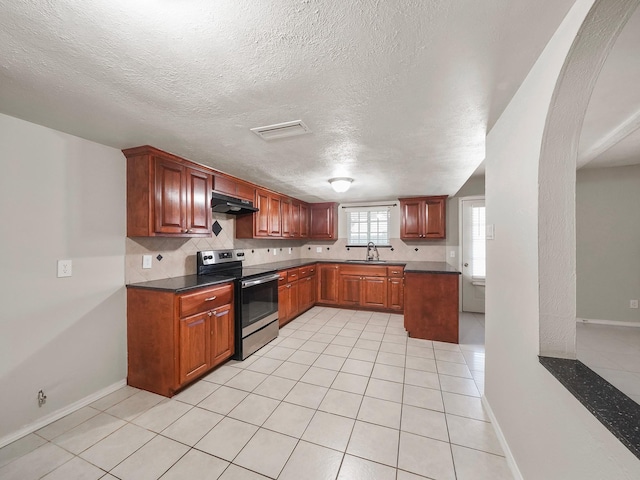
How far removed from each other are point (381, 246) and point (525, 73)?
4.02m

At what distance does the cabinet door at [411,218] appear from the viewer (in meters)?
4.66

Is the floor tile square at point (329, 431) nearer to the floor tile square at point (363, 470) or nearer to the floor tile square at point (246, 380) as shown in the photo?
the floor tile square at point (363, 470)

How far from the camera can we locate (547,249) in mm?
1161

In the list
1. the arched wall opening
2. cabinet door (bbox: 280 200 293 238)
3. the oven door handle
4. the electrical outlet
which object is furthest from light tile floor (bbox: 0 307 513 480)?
cabinet door (bbox: 280 200 293 238)

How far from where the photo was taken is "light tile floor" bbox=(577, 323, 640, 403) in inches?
87.1

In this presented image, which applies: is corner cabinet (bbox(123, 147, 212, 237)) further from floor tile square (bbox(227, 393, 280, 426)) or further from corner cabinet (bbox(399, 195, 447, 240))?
corner cabinet (bbox(399, 195, 447, 240))

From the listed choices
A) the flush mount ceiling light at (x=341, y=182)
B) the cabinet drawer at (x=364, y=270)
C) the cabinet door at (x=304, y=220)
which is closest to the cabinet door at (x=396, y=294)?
the cabinet drawer at (x=364, y=270)

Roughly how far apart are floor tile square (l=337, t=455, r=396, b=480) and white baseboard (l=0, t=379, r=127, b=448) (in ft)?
6.93

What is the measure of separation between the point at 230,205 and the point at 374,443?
2681 mm

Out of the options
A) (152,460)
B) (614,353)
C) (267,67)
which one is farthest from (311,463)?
(614,353)

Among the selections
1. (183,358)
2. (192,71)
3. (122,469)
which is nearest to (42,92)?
(192,71)

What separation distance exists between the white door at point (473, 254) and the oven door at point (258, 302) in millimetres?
3378

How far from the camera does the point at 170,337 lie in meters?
2.14

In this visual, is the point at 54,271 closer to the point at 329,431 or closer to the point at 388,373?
the point at 329,431
